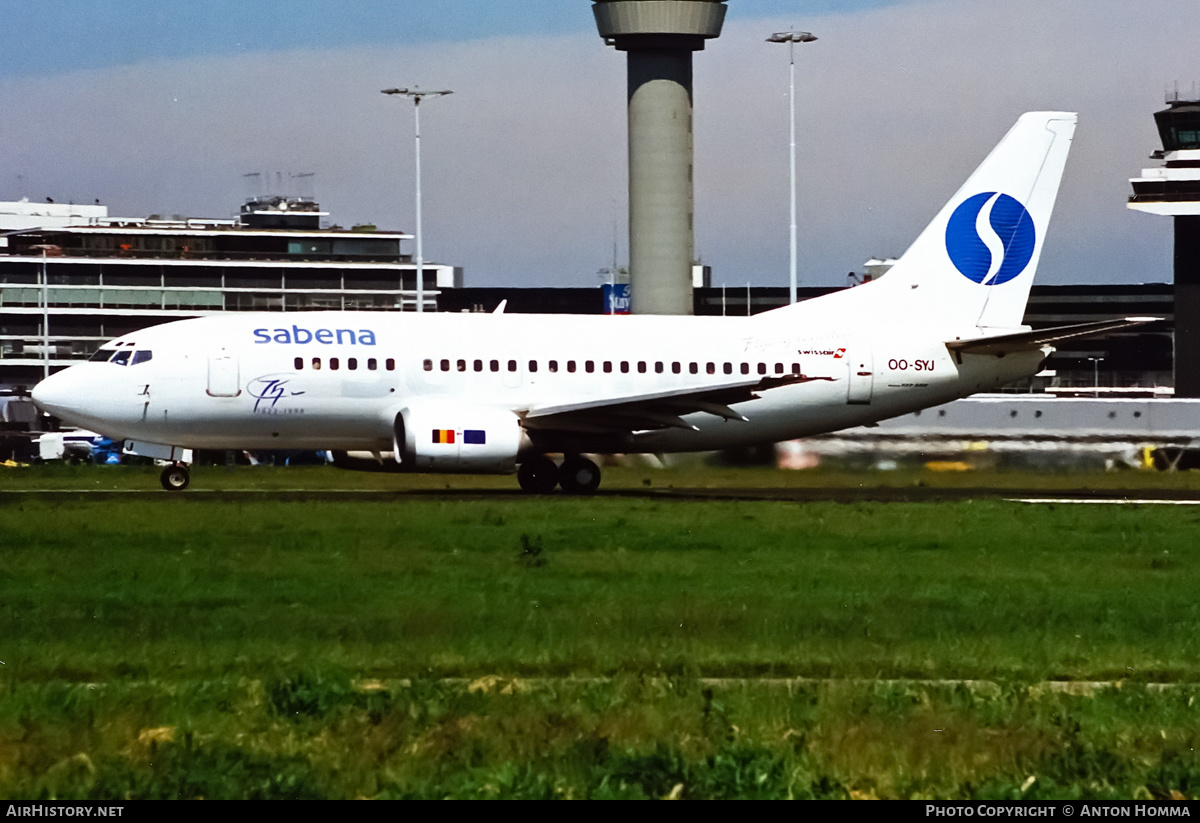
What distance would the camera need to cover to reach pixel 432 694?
1380cm

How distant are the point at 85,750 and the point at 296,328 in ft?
91.3

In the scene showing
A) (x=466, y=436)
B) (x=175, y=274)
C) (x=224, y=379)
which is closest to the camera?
(x=466, y=436)

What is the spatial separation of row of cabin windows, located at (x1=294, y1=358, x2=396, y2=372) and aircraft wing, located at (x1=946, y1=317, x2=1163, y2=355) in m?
13.1

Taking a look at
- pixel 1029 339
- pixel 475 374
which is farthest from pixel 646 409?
pixel 1029 339

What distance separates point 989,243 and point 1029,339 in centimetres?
362

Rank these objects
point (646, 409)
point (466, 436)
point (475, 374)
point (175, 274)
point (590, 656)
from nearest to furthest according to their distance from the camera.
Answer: point (590, 656), point (466, 436), point (646, 409), point (475, 374), point (175, 274)

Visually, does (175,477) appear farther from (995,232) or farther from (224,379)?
(995,232)

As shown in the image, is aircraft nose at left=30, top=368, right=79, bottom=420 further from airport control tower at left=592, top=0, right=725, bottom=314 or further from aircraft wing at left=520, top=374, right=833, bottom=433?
airport control tower at left=592, top=0, right=725, bottom=314

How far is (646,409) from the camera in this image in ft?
128

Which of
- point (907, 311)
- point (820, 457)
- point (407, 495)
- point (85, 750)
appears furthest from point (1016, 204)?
point (85, 750)

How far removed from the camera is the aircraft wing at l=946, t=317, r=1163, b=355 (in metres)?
39.4

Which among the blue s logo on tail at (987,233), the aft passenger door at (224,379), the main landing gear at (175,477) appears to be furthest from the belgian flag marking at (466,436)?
the blue s logo on tail at (987,233)

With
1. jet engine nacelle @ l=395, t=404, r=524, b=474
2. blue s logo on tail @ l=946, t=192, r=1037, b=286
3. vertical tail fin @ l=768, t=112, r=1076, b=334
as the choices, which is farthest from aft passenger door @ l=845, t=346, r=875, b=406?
jet engine nacelle @ l=395, t=404, r=524, b=474
